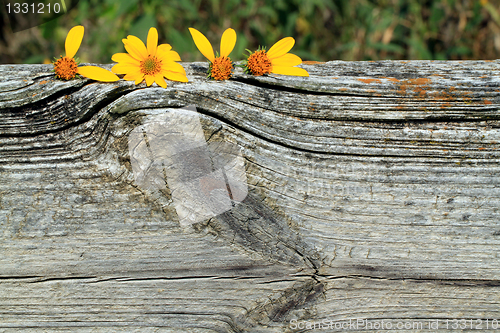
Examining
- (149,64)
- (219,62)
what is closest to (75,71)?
(149,64)

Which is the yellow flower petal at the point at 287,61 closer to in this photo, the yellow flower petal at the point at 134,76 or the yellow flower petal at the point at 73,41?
the yellow flower petal at the point at 134,76

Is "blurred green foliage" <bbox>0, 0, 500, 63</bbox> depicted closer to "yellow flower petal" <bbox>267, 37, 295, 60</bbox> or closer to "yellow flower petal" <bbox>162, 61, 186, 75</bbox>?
"yellow flower petal" <bbox>267, 37, 295, 60</bbox>

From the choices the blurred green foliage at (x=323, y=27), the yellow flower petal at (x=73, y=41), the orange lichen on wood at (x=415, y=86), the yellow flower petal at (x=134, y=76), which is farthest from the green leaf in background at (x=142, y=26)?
the orange lichen on wood at (x=415, y=86)

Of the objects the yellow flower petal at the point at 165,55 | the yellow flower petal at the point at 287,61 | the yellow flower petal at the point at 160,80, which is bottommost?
the yellow flower petal at the point at 160,80

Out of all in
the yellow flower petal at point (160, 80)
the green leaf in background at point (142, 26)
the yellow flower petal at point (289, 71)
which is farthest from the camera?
the green leaf in background at point (142, 26)

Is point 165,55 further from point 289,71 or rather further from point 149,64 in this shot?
point 289,71

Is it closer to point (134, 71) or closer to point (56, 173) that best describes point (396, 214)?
point (134, 71)
